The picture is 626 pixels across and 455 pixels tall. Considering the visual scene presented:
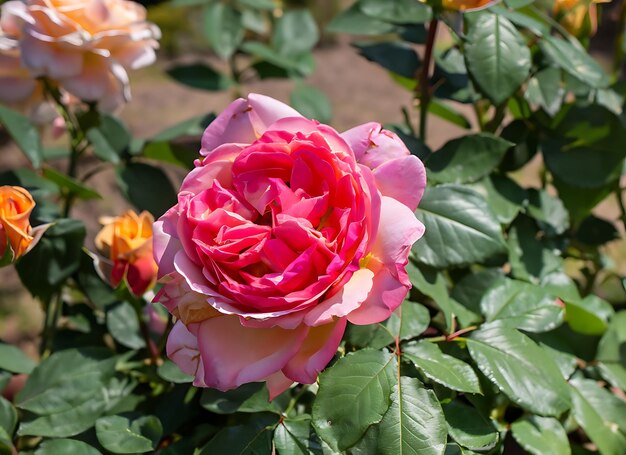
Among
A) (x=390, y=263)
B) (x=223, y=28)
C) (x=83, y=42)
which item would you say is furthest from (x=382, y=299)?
(x=223, y=28)

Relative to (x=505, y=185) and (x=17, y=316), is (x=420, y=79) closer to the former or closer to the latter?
(x=505, y=185)

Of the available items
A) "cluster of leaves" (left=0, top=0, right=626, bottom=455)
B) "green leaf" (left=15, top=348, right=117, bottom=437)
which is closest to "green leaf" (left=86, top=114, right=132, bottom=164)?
"cluster of leaves" (left=0, top=0, right=626, bottom=455)

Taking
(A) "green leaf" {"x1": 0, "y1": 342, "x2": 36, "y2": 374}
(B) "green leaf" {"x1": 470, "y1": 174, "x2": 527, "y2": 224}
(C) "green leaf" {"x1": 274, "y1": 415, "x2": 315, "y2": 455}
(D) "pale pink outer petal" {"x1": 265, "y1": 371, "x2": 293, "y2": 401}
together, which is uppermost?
(D) "pale pink outer petal" {"x1": 265, "y1": 371, "x2": 293, "y2": 401}

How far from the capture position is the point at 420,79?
76cm

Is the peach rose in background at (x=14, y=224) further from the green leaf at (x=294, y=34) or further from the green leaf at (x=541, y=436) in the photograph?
the green leaf at (x=294, y=34)

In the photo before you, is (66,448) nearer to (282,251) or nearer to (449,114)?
(282,251)

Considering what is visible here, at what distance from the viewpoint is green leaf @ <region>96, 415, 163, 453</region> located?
58cm

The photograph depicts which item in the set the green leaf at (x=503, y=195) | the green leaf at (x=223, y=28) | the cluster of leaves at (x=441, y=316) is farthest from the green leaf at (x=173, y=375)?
the green leaf at (x=223, y=28)

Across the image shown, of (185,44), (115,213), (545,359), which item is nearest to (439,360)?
(545,359)

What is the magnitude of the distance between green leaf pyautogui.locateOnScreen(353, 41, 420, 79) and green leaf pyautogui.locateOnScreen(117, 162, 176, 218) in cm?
25

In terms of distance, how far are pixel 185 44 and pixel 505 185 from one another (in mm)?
2674

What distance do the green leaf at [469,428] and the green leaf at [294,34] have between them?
0.67 metres

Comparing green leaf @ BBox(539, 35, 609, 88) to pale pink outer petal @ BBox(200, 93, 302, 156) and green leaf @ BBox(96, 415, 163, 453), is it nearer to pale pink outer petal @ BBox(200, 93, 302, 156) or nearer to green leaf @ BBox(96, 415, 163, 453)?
pale pink outer petal @ BBox(200, 93, 302, 156)

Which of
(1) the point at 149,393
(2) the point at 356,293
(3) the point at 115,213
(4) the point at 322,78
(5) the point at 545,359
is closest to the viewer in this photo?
(2) the point at 356,293
